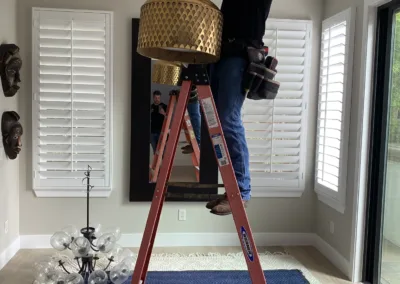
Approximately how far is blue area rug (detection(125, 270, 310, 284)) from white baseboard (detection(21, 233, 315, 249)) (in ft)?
2.12

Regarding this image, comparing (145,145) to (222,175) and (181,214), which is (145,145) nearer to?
(181,214)

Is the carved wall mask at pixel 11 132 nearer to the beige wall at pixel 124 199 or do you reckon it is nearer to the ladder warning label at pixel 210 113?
the beige wall at pixel 124 199

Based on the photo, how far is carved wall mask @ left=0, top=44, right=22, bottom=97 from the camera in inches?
135

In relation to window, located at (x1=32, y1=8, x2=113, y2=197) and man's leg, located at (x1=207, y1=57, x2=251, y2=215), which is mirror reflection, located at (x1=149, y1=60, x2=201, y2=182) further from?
man's leg, located at (x1=207, y1=57, x2=251, y2=215)

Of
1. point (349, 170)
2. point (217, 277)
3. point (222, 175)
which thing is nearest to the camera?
point (222, 175)

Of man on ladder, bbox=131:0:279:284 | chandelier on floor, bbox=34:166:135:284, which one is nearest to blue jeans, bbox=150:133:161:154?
chandelier on floor, bbox=34:166:135:284

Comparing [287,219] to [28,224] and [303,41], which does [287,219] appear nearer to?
[303,41]

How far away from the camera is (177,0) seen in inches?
67.2

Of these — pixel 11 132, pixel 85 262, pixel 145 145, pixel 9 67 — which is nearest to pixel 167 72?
pixel 145 145

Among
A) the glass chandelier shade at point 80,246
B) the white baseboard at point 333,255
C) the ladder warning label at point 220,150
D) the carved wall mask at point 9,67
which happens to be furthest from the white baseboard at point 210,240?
the ladder warning label at point 220,150

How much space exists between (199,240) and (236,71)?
2599 millimetres

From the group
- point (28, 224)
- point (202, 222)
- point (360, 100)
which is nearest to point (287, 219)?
point (202, 222)

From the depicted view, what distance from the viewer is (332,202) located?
3.85 meters

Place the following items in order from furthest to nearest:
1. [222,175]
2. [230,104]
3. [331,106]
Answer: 1. [331,106]
2. [230,104]
3. [222,175]
